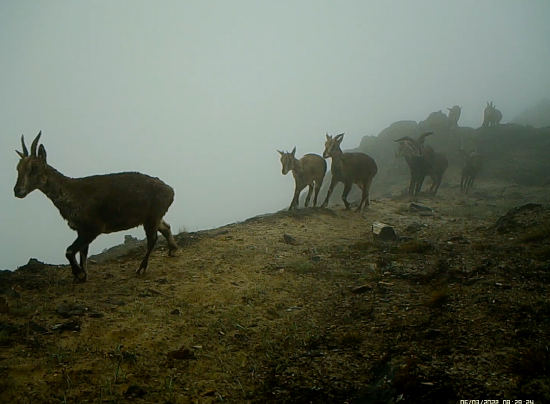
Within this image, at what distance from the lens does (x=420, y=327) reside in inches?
209

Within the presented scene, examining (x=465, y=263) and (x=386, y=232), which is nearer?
(x=465, y=263)

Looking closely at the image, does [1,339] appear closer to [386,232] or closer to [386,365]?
[386,365]

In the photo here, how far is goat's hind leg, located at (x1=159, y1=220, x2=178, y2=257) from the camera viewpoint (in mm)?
10102

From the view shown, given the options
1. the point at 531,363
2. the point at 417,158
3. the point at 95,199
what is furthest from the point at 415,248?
the point at 417,158

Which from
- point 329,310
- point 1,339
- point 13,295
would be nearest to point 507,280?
point 329,310

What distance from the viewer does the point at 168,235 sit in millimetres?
10297

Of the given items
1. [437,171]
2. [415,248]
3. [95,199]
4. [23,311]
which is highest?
[95,199]

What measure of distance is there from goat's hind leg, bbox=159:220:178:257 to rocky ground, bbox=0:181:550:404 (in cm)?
29

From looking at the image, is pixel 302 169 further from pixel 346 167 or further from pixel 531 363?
pixel 531 363

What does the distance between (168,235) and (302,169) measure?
28.4 ft

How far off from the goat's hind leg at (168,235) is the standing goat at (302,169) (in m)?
7.18

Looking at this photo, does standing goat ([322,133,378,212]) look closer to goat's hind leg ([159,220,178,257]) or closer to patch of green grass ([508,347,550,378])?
goat's hind leg ([159,220,178,257])

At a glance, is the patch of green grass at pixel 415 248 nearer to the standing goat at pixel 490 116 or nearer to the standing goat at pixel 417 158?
the standing goat at pixel 417 158

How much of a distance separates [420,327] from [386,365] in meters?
1.17
